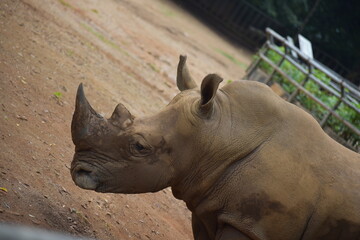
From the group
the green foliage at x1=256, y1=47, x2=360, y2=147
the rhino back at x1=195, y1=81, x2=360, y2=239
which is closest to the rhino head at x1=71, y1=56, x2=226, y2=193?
the rhino back at x1=195, y1=81, x2=360, y2=239

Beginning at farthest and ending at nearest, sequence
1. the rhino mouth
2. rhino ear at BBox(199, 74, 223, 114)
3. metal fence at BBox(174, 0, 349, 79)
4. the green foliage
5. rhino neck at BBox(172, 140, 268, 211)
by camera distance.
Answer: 1. metal fence at BBox(174, 0, 349, 79)
2. the green foliage
3. rhino neck at BBox(172, 140, 268, 211)
4. rhino ear at BBox(199, 74, 223, 114)
5. the rhino mouth

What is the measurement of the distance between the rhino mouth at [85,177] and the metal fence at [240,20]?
2292 cm

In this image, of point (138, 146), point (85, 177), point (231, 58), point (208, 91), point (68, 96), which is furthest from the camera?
point (231, 58)

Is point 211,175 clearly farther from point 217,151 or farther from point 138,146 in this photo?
point 138,146

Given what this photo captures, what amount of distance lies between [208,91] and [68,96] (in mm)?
3788

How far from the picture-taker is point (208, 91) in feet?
15.3

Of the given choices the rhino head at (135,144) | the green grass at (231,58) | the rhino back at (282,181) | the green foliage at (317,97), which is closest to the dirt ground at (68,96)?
the rhino head at (135,144)

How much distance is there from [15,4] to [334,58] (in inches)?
796

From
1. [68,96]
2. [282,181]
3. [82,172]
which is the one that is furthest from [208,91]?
[68,96]

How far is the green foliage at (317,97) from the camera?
40.3 ft

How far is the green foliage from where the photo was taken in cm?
1229

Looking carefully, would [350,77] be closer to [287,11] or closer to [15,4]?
[287,11]

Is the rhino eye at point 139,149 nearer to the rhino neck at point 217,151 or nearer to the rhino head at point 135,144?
the rhino head at point 135,144

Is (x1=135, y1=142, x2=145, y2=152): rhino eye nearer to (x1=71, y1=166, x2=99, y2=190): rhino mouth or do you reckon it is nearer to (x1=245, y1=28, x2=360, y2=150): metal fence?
(x1=71, y1=166, x2=99, y2=190): rhino mouth
